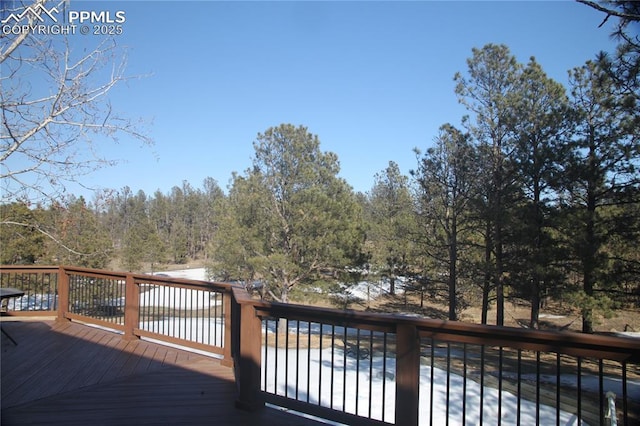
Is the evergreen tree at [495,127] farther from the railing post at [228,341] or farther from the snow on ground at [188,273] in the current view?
the snow on ground at [188,273]

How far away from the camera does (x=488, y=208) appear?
13.8 m

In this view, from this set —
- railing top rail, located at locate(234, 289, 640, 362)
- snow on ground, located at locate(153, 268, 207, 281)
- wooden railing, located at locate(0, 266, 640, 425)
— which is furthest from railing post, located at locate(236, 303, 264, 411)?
snow on ground, located at locate(153, 268, 207, 281)

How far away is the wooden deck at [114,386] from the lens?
3.20 metres

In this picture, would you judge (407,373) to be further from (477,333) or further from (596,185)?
(596,185)

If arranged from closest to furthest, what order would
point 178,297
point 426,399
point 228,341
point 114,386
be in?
point 114,386 → point 228,341 → point 426,399 → point 178,297

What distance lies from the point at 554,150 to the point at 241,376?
510 inches

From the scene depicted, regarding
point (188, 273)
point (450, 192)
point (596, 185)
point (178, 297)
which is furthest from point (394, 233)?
point (188, 273)

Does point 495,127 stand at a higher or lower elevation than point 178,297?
higher

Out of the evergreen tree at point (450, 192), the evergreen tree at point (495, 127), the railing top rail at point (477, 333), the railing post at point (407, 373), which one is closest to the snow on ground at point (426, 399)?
the railing top rail at point (477, 333)

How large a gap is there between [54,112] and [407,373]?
4.72 meters

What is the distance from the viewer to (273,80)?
12992 millimetres

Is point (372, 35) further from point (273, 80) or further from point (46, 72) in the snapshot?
point (46, 72)

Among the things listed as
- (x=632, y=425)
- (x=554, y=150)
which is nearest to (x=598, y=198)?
(x=554, y=150)

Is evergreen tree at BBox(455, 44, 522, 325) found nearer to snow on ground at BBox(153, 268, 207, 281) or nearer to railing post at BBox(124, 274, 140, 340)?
railing post at BBox(124, 274, 140, 340)
